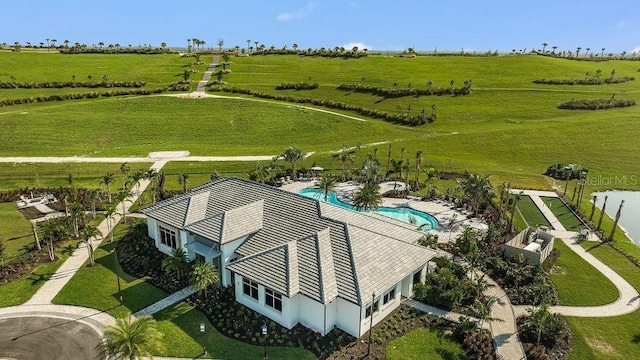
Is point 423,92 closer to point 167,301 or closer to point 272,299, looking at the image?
point 272,299

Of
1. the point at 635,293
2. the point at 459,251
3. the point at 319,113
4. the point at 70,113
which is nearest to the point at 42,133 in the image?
the point at 70,113

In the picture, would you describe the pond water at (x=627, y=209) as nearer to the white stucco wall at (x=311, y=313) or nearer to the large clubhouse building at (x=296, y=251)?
the large clubhouse building at (x=296, y=251)

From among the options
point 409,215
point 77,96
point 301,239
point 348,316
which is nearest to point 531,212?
point 409,215

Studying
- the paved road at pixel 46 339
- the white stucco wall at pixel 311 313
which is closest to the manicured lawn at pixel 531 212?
the white stucco wall at pixel 311 313

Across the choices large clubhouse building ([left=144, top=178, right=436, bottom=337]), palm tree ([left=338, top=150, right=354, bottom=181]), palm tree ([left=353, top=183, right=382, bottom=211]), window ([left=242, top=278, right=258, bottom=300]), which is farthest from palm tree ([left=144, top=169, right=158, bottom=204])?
palm tree ([left=338, top=150, right=354, bottom=181])

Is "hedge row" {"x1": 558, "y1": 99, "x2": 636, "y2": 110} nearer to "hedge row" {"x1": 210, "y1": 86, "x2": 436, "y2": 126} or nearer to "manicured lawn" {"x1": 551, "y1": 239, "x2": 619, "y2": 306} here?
"hedge row" {"x1": 210, "y1": 86, "x2": 436, "y2": 126}

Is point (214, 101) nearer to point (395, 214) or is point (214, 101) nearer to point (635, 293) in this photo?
point (395, 214)

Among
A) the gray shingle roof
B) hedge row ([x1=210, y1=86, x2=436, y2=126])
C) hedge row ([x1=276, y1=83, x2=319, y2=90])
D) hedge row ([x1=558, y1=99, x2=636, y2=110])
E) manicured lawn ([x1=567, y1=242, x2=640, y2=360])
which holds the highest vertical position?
hedge row ([x1=276, y1=83, x2=319, y2=90])
